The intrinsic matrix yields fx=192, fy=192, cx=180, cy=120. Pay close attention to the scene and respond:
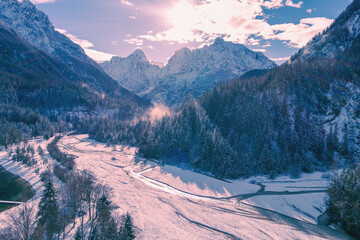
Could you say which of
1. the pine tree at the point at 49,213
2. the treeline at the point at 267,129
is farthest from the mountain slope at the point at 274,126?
the pine tree at the point at 49,213

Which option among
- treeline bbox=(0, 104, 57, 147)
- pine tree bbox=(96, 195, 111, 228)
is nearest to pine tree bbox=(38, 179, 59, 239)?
pine tree bbox=(96, 195, 111, 228)

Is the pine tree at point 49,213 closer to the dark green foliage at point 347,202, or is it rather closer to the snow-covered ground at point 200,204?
the snow-covered ground at point 200,204

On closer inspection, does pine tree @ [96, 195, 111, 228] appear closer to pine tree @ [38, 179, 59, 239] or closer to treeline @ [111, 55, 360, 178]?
pine tree @ [38, 179, 59, 239]

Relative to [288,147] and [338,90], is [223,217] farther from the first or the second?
[338,90]

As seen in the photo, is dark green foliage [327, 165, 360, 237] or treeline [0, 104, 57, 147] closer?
dark green foliage [327, 165, 360, 237]

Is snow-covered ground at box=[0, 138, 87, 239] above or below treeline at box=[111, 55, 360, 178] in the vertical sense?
below

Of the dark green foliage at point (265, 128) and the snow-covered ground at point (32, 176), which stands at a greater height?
the dark green foliage at point (265, 128)
